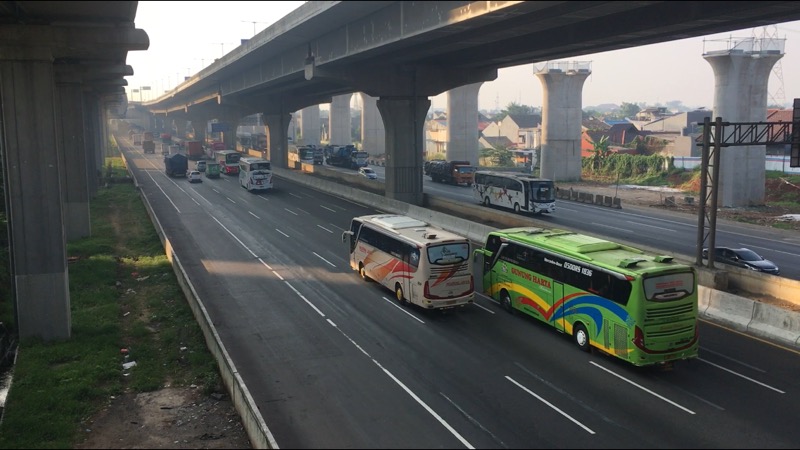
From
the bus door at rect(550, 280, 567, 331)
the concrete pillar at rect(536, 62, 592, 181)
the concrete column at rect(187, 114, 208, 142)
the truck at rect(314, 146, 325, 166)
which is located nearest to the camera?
the bus door at rect(550, 280, 567, 331)

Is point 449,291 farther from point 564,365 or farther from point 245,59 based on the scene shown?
point 245,59

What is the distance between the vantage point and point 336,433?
1603cm

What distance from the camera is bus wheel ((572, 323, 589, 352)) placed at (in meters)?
21.8

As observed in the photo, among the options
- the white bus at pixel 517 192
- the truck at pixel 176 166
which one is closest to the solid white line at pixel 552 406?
the white bus at pixel 517 192

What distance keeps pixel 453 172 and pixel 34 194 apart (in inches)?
2330

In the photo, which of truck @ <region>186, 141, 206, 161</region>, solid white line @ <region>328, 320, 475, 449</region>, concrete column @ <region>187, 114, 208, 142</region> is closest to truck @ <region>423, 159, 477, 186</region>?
truck @ <region>186, 141, 206, 161</region>

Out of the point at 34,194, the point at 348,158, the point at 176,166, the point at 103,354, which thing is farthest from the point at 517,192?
the point at 348,158

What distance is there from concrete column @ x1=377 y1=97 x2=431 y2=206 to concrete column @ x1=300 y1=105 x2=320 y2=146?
359ft

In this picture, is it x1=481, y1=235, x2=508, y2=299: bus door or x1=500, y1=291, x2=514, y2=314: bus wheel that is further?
x1=481, y1=235, x2=508, y2=299: bus door

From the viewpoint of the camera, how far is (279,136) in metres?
92.4

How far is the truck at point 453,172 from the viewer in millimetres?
78000

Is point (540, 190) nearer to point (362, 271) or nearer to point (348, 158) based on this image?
point (362, 271)

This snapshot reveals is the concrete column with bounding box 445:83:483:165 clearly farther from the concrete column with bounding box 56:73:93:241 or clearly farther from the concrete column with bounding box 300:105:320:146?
the concrete column with bounding box 300:105:320:146

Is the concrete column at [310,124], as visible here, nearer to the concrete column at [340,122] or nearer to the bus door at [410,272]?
the concrete column at [340,122]
